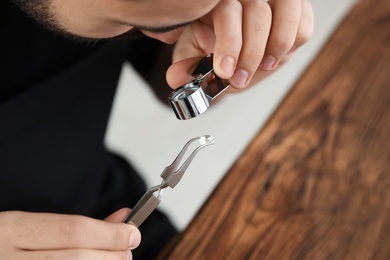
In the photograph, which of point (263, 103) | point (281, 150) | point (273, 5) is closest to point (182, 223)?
point (263, 103)

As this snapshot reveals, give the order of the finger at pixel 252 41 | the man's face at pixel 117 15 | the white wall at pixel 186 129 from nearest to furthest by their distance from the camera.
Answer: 1. the man's face at pixel 117 15
2. the finger at pixel 252 41
3. the white wall at pixel 186 129

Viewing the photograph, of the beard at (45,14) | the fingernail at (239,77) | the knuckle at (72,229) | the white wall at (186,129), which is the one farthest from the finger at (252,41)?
the white wall at (186,129)

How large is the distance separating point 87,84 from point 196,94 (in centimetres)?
30

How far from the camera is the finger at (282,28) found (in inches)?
25.5

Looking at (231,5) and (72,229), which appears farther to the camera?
(231,5)

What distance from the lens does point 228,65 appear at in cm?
59

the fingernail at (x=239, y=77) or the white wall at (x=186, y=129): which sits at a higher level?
the fingernail at (x=239, y=77)

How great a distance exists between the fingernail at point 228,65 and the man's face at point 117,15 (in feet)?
0.22

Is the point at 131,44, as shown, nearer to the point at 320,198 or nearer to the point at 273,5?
the point at 273,5

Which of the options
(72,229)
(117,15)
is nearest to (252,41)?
(117,15)

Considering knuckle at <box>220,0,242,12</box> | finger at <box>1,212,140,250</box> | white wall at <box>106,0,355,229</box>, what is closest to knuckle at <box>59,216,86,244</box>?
finger at <box>1,212,140,250</box>

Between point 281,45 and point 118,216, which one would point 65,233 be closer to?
point 118,216

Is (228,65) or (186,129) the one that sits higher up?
(228,65)

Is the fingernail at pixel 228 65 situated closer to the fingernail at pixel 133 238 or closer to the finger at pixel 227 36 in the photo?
the finger at pixel 227 36
